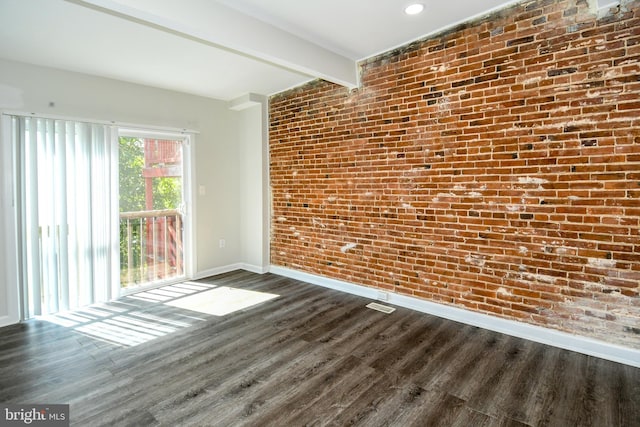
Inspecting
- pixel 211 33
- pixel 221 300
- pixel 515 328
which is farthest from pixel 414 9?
pixel 221 300

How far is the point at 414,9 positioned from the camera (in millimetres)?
2734

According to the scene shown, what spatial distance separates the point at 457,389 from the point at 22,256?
397cm

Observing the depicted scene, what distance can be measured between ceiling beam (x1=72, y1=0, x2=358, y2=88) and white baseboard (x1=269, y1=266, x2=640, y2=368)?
7.84 feet

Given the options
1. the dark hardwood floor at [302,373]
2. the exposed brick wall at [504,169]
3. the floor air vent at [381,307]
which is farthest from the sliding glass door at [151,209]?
the floor air vent at [381,307]

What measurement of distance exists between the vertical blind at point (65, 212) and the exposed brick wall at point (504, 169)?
257 centimetres

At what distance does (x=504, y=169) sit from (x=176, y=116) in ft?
12.7

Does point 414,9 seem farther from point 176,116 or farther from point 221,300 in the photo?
point 221,300

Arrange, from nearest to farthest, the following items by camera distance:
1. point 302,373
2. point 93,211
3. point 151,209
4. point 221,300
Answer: point 302,373, point 93,211, point 221,300, point 151,209

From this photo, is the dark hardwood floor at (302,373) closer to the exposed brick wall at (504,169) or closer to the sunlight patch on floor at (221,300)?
the sunlight patch on floor at (221,300)

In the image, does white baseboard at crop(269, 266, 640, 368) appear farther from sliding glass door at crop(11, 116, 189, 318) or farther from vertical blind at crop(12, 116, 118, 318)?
vertical blind at crop(12, 116, 118, 318)

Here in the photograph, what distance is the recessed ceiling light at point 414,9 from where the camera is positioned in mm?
2674

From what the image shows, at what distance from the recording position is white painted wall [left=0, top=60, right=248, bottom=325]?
3234 millimetres

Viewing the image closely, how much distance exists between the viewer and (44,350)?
2699 mm

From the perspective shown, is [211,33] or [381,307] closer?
[211,33]
